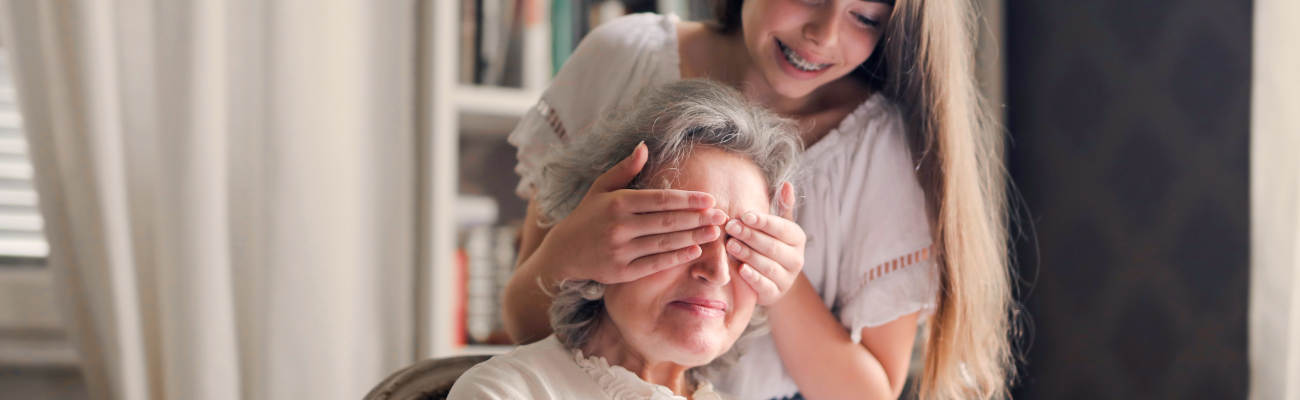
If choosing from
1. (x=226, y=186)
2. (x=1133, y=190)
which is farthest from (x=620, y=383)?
(x=1133, y=190)

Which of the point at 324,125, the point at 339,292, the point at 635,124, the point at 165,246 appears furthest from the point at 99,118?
the point at 635,124

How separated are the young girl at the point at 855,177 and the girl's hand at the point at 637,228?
0.12 metres

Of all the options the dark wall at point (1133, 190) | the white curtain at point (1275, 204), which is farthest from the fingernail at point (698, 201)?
the white curtain at point (1275, 204)

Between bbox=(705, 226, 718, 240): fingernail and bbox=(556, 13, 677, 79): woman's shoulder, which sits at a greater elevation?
bbox=(556, 13, 677, 79): woman's shoulder

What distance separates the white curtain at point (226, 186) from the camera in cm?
153

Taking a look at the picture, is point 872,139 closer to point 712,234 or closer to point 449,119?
point 712,234

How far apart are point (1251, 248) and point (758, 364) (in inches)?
42.5

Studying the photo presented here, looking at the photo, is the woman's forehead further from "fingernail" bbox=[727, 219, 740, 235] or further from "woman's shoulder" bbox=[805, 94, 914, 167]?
"woman's shoulder" bbox=[805, 94, 914, 167]

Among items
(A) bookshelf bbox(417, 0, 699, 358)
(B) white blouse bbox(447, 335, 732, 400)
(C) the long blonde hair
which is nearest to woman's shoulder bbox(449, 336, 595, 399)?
(B) white blouse bbox(447, 335, 732, 400)

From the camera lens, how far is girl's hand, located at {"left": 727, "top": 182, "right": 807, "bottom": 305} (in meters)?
0.85

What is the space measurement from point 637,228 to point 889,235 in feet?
1.57

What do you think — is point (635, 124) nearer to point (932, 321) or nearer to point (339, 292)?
point (932, 321)

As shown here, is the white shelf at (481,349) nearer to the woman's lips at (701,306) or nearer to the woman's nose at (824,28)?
the woman's lips at (701,306)

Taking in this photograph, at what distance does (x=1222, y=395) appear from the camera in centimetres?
160
